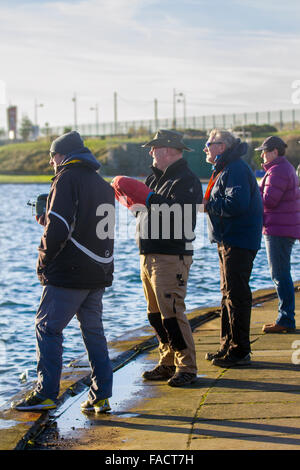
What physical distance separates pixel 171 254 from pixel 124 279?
34.2ft

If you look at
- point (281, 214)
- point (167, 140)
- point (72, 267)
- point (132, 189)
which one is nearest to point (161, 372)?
point (72, 267)

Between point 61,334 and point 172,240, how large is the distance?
1083mm

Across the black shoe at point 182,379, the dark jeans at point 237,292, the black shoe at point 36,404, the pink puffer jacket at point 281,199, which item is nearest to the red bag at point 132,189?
the dark jeans at point 237,292

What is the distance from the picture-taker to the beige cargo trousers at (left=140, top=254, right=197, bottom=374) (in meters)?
5.89

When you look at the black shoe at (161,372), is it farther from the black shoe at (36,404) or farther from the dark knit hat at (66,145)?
the dark knit hat at (66,145)

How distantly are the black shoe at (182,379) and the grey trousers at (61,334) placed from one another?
0.64 m

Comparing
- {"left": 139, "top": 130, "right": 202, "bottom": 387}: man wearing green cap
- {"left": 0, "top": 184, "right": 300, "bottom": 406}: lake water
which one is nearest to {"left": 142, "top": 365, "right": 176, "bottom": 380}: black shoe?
{"left": 139, "top": 130, "right": 202, "bottom": 387}: man wearing green cap

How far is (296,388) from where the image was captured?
5.82 metres

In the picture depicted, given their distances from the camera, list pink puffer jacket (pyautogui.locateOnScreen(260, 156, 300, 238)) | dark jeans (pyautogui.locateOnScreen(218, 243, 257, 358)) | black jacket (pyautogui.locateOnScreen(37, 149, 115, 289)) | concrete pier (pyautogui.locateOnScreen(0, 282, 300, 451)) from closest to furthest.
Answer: concrete pier (pyautogui.locateOnScreen(0, 282, 300, 451)) < black jacket (pyautogui.locateOnScreen(37, 149, 115, 289)) < dark jeans (pyautogui.locateOnScreen(218, 243, 257, 358)) < pink puffer jacket (pyautogui.locateOnScreen(260, 156, 300, 238))

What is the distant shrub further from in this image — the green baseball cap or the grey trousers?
the grey trousers

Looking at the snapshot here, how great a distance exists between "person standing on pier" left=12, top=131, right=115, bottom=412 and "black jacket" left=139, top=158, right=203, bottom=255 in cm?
39

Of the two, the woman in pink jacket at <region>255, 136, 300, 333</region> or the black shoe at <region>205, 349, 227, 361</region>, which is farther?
the woman in pink jacket at <region>255, 136, 300, 333</region>

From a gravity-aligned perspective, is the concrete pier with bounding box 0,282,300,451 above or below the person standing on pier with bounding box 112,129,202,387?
below
